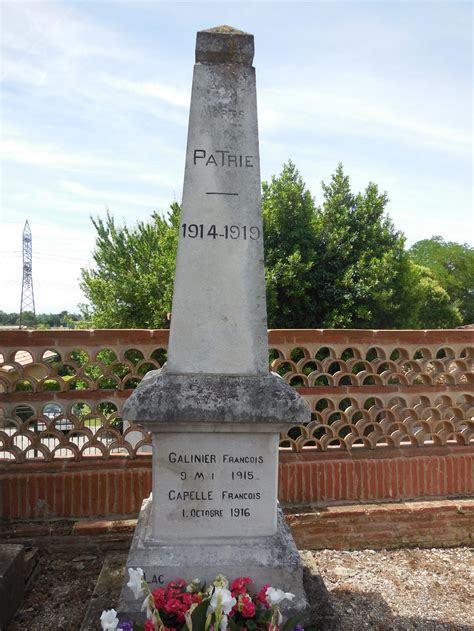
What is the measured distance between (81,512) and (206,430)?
204 cm

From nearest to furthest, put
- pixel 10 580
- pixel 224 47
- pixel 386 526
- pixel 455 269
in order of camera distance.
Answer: pixel 224 47 → pixel 10 580 → pixel 386 526 → pixel 455 269

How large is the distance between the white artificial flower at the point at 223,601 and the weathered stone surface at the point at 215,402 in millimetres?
852

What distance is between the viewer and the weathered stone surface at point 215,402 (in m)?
2.80

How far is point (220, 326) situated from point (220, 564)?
4.49ft

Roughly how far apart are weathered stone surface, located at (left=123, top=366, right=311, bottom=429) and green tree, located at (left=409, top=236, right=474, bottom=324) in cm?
3554

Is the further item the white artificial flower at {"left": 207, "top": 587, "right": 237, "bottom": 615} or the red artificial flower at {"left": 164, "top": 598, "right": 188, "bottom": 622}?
the red artificial flower at {"left": 164, "top": 598, "right": 188, "bottom": 622}

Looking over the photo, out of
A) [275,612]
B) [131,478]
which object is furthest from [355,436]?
[275,612]

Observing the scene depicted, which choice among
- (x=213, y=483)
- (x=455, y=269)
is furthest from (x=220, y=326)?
(x=455, y=269)

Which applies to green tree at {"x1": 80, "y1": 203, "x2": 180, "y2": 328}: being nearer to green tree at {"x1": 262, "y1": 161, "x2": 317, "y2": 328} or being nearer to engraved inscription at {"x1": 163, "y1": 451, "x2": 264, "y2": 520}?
green tree at {"x1": 262, "y1": 161, "x2": 317, "y2": 328}

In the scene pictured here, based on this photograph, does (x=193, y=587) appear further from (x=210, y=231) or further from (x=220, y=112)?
(x=220, y=112)

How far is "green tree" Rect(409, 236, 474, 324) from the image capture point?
122ft

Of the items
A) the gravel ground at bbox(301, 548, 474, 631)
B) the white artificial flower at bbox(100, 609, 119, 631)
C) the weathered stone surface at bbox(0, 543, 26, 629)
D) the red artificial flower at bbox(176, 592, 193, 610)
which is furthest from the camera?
the gravel ground at bbox(301, 548, 474, 631)

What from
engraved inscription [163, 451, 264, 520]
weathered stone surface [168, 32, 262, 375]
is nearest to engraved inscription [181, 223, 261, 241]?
weathered stone surface [168, 32, 262, 375]

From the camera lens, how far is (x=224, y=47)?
2.96 metres
